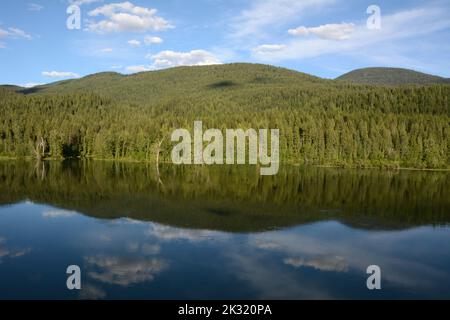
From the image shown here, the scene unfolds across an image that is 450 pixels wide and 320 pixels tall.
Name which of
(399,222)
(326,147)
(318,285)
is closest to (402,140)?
(326,147)

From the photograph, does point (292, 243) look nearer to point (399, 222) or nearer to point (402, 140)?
point (399, 222)

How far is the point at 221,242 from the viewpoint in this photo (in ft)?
116

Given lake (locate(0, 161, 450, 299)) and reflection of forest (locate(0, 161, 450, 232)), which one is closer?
lake (locate(0, 161, 450, 299))

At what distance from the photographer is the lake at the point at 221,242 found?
2533 cm

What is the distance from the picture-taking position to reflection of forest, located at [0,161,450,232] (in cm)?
4588

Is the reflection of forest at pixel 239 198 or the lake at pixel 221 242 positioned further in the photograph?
the reflection of forest at pixel 239 198

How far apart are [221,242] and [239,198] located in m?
23.6

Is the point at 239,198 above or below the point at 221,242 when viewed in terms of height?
above

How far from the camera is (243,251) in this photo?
32.8 meters

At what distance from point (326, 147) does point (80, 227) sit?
→ 332 ft

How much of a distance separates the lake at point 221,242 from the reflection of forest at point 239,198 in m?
0.25

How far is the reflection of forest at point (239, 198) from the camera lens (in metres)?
45.9

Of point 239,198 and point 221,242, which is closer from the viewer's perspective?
point 221,242

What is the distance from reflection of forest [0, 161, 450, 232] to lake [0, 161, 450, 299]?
0.25 m
